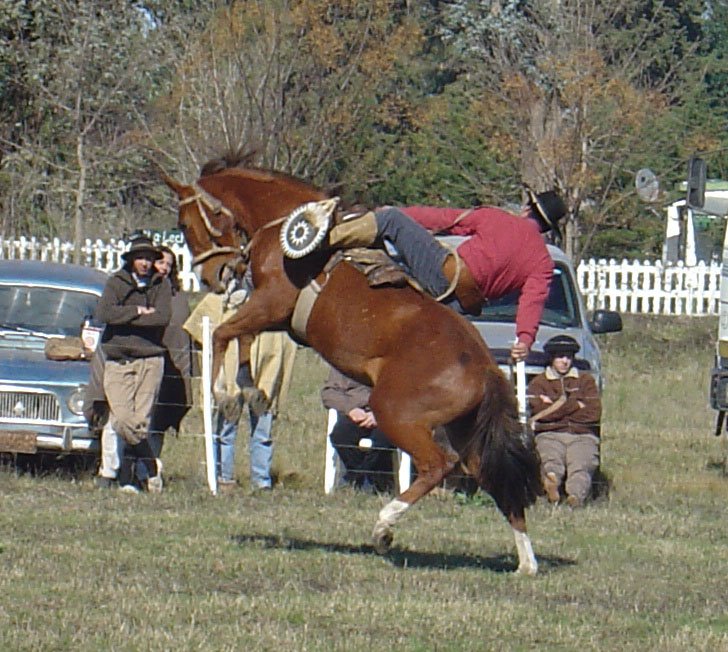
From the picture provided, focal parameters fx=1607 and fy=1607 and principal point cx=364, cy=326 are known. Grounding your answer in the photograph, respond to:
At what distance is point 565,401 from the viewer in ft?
42.5

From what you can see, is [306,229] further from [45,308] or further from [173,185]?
[45,308]

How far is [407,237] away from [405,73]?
28.3 meters

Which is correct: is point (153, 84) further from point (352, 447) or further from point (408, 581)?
point (408, 581)

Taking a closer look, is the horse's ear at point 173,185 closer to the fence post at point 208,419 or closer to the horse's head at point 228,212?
the horse's head at point 228,212

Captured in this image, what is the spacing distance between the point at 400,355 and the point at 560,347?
4185 mm

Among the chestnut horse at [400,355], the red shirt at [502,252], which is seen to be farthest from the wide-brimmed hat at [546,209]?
the chestnut horse at [400,355]

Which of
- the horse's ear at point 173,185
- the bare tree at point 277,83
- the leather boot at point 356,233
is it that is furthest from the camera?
the bare tree at point 277,83

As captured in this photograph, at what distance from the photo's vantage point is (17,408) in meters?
13.0

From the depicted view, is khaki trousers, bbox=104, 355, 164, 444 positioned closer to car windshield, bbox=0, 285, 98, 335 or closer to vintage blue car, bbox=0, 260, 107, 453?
vintage blue car, bbox=0, 260, 107, 453

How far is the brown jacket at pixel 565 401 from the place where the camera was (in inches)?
508

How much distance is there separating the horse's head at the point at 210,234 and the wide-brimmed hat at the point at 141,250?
3228 mm

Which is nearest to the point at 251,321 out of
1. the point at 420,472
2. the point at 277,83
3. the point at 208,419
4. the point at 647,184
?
the point at 420,472

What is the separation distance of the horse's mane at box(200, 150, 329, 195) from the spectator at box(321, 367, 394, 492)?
2.75 metres

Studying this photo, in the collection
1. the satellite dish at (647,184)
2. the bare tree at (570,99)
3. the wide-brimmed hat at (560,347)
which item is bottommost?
the wide-brimmed hat at (560,347)
